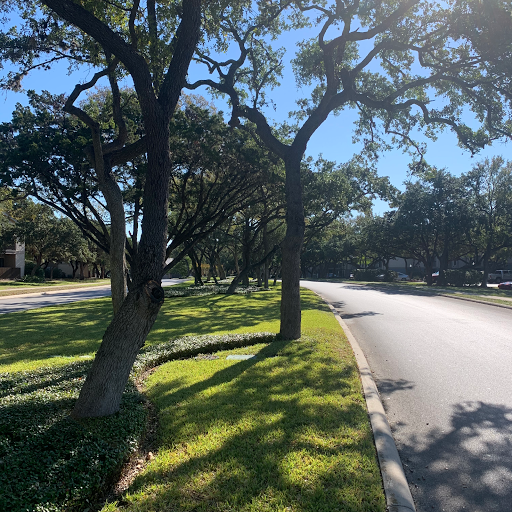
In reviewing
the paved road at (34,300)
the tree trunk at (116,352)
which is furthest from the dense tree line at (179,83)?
the paved road at (34,300)

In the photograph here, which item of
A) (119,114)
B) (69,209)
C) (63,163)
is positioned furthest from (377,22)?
(69,209)

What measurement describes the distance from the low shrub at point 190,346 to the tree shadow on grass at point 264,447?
136 centimetres

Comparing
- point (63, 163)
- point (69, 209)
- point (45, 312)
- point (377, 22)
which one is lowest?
point (45, 312)

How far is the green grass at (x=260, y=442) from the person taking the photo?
2938 millimetres

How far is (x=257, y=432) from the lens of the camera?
4008 millimetres

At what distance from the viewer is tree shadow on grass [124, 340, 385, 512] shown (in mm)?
2939

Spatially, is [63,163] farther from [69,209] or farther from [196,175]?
[196,175]

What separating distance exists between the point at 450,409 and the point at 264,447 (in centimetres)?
280

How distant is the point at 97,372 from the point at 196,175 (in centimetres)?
1561

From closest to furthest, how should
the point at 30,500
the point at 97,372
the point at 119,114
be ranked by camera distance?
the point at 30,500, the point at 97,372, the point at 119,114

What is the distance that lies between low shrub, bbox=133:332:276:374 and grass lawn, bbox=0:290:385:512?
29cm

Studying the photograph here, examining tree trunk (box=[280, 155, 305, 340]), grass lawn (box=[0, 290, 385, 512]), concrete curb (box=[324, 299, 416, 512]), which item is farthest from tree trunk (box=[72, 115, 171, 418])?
tree trunk (box=[280, 155, 305, 340])

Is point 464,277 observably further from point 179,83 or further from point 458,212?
point 179,83

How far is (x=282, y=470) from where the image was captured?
3283mm
